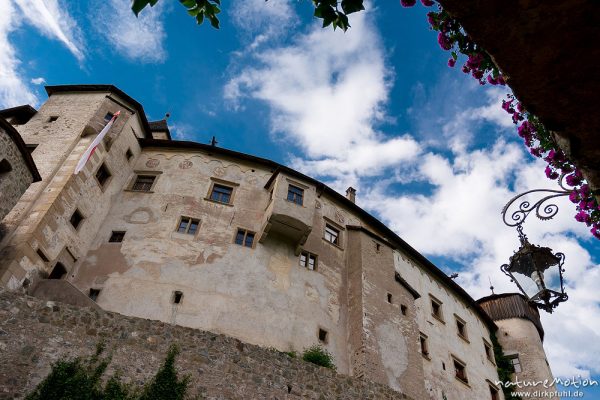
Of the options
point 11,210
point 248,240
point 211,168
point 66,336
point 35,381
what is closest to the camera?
point 35,381

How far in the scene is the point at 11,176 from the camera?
1573 cm

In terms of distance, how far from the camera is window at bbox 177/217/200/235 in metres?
21.0

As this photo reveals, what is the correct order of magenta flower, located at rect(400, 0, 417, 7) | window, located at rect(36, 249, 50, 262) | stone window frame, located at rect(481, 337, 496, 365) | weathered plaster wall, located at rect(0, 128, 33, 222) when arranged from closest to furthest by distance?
1. magenta flower, located at rect(400, 0, 417, 7)
2. weathered plaster wall, located at rect(0, 128, 33, 222)
3. window, located at rect(36, 249, 50, 262)
4. stone window frame, located at rect(481, 337, 496, 365)

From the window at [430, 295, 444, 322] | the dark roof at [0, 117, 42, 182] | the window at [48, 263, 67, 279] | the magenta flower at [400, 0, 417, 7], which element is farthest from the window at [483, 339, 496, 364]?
the magenta flower at [400, 0, 417, 7]

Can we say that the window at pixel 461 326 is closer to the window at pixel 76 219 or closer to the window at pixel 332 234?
the window at pixel 332 234

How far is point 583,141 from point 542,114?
0.84ft

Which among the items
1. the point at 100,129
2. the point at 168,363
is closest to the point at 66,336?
the point at 168,363

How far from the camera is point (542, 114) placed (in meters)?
2.34

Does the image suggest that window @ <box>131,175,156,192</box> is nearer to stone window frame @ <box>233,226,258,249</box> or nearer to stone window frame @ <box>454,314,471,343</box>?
stone window frame @ <box>233,226,258,249</box>

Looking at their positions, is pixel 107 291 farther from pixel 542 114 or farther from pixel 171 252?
pixel 542 114

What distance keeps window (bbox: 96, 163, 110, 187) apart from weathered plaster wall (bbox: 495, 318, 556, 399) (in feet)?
86.3

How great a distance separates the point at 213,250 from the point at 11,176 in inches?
327

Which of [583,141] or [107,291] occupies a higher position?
[107,291]

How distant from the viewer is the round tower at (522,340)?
27781mm
